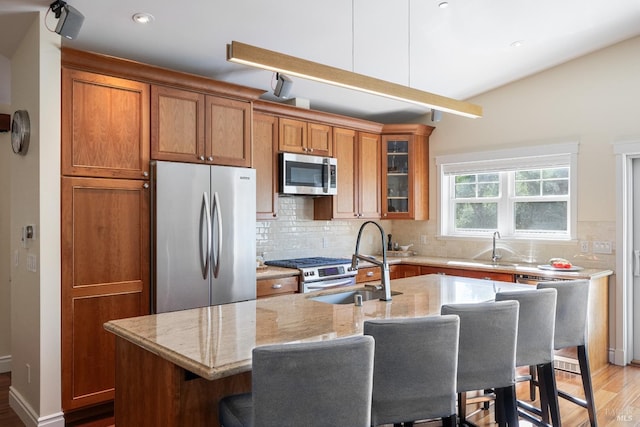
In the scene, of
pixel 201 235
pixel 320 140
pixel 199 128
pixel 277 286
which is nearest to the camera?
pixel 201 235

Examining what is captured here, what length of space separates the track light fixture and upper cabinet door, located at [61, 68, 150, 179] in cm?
43

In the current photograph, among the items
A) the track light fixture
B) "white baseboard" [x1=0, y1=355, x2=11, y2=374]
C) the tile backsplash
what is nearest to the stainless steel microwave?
the tile backsplash

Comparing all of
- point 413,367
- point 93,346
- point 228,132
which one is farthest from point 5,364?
point 413,367

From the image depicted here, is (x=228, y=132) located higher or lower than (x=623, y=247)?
higher

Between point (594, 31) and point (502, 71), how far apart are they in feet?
2.82

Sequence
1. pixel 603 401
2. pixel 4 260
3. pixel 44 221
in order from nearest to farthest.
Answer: pixel 44 221 → pixel 603 401 → pixel 4 260

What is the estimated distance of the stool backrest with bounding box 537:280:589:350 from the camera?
266 centimetres

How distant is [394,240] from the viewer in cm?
601

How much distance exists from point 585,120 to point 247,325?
12.8 ft

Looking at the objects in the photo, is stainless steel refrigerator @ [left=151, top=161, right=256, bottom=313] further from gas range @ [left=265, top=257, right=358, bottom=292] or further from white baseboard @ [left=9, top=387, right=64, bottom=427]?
white baseboard @ [left=9, top=387, right=64, bottom=427]

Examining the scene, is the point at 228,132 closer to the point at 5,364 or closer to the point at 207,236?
the point at 207,236

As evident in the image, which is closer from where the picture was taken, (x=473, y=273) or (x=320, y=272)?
(x=320, y=272)

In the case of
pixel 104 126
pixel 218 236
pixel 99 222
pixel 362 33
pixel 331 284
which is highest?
pixel 362 33

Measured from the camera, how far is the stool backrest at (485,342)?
2023 mm
